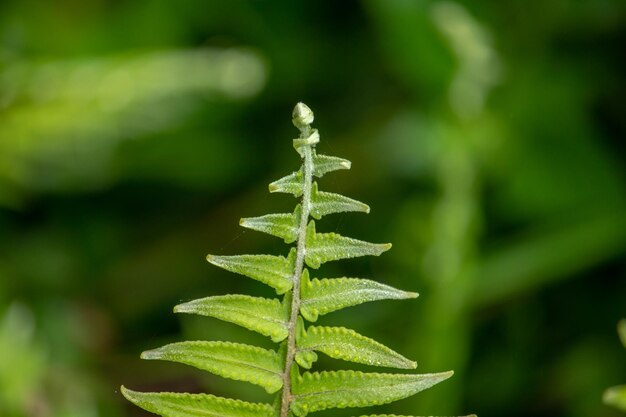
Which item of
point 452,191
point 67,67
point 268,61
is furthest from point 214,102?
point 452,191

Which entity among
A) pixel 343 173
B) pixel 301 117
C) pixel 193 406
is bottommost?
pixel 193 406

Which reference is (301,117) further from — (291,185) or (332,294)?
(332,294)

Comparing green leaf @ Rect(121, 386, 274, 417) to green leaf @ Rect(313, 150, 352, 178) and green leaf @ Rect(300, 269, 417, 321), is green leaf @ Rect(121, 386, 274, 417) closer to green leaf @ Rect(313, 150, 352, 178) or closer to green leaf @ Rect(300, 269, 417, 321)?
green leaf @ Rect(300, 269, 417, 321)

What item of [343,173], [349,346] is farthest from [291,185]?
[343,173]

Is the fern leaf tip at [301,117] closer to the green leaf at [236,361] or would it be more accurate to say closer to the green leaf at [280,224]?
the green leaf at [280,224]

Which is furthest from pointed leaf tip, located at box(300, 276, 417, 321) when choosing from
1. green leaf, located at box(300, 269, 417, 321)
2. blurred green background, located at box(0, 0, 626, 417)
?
blurred green background, located at box(0, 0, 626, 417)

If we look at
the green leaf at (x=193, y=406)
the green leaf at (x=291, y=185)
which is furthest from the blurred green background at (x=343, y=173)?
the green leaf at (x=291, y=185)
